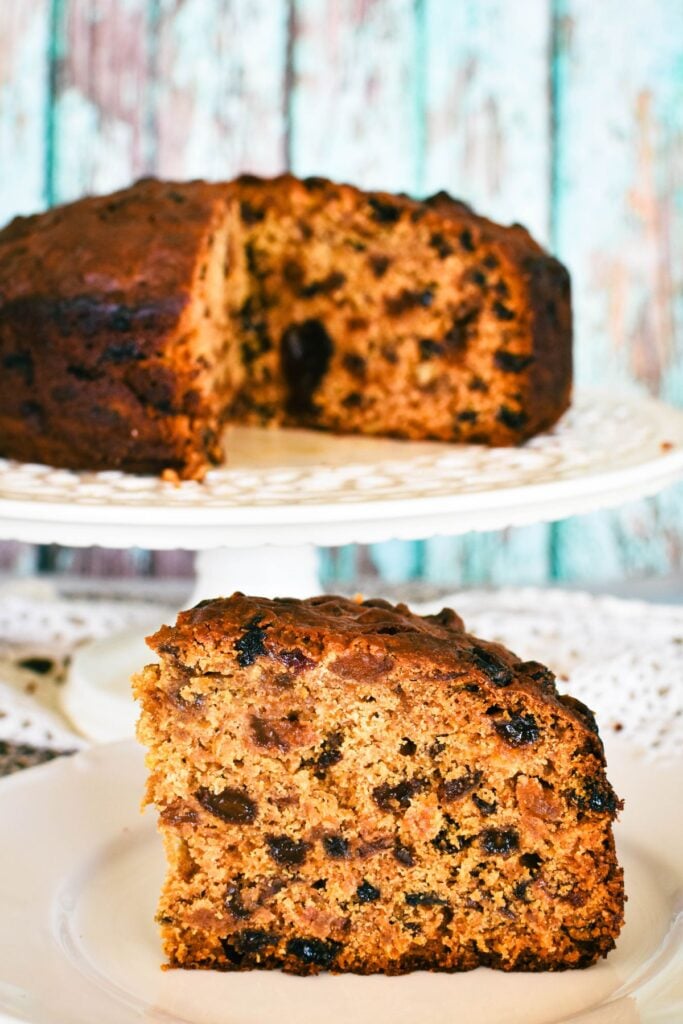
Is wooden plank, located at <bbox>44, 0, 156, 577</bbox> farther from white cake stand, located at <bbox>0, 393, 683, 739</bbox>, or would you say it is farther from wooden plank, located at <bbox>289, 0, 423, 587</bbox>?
white cake stand, located at <bbox>0, 393, 683, 739</bbox>

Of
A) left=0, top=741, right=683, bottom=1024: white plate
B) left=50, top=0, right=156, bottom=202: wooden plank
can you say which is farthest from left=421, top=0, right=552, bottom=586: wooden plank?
left=0, top=741, right=683, bottom=1024: white plate

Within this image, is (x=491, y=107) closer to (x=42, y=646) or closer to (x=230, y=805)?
(x=42, y=646)

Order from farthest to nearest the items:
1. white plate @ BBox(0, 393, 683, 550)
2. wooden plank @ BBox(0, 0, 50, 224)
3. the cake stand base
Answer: wooden plank @ BBox(0, 0, 50, 224), the cake stand base, white plate @ BBox(0, 393, 683, 550)

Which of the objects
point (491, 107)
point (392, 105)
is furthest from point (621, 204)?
point (392, 105)

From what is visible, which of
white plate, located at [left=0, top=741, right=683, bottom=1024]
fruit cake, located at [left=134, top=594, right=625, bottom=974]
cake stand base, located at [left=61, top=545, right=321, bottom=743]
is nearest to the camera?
white plate, located at [left=0, top=741, right=683, bottom=1024]

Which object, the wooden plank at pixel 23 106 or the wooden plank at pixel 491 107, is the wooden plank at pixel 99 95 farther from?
the wooden plank at pixel 491 107

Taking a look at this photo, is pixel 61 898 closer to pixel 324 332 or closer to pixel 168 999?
pixel 168 999

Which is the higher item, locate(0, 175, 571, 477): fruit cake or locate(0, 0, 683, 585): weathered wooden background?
locate(0, 0, 683, 585): weathered wooden background
